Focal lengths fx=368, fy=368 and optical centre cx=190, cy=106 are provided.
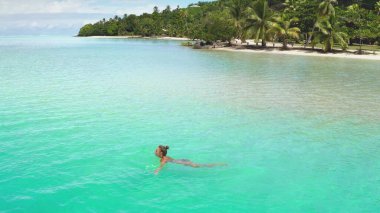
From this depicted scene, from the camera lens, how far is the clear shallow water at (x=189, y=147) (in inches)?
452

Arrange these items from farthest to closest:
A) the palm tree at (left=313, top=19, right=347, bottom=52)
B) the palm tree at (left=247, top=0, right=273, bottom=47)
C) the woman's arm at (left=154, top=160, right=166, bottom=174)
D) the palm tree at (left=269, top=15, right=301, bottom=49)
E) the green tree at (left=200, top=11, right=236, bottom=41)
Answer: the green tree at (left=200, top=11, right=236, bottom=41) < the palm tree at (left=247, top=0, right=273, bottom=47) < the palm tree at (left=269, top=15, right=301, bottom=49) < the palm tree at (left=313, top=19, right=347, bottom=52) < the woman's arm at (left=154, top=160, right=166, bottom=174)

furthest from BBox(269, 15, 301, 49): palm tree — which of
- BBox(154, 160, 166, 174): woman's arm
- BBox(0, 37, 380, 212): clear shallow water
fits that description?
BBox(154, 160, 166, 174): woman's arm

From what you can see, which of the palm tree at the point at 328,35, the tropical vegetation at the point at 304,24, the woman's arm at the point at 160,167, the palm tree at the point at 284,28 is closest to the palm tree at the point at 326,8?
the tropical vegetation at the point at 304,24

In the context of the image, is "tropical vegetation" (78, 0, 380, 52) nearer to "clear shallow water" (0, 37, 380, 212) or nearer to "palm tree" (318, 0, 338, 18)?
"palm tree" (318, 0, 338, 18)

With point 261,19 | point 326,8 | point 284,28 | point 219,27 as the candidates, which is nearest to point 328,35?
point 326,8

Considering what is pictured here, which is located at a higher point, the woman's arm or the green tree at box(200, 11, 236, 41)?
the green tree at box(200, 11, 236, 41)

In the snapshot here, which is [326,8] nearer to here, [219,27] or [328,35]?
[328,35]

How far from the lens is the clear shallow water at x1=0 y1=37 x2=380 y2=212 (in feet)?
37.6

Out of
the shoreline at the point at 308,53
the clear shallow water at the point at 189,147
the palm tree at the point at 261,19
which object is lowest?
the clear shallow water at the point at 189,147

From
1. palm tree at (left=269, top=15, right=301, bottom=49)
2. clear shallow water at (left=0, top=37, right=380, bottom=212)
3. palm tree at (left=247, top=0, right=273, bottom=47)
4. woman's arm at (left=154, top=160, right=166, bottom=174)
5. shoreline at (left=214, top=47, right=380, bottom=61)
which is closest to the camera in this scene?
clear shallow water at (left=0, top=37, right=380, bottom=212)

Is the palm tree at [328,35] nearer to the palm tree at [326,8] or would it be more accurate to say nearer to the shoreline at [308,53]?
the shoreline at [308,53]

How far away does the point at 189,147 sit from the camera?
1611cm

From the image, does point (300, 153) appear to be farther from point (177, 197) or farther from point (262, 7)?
point (262, 7)

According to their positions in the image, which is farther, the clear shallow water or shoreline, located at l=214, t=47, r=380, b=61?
shoreline, located at l=214, t=47, r=380, b=61
